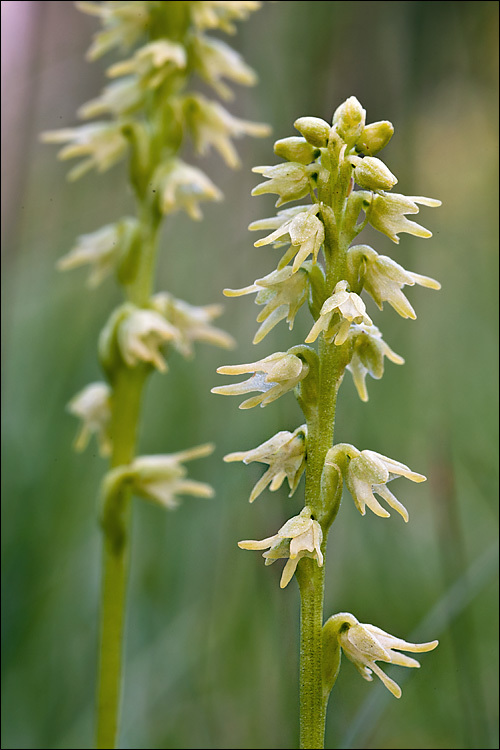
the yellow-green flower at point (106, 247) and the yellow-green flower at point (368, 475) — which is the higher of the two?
the yellow-green flower at point (106, 247)

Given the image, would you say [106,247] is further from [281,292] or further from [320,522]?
[320,522]

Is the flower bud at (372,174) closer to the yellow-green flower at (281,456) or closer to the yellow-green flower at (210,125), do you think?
the yellow-green flower at (281,456)

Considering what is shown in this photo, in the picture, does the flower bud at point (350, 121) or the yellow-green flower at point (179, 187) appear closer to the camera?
the flower bud at point (350, 121)

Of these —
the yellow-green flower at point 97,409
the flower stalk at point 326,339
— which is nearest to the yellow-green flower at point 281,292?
the flower stalk at point 326,339

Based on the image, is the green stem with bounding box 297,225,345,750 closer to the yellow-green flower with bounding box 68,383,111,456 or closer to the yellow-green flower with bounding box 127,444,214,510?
the yellow-green flower with bounding box 127,444,214,510

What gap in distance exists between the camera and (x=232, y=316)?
161 inches

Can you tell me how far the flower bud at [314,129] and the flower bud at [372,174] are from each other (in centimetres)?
5

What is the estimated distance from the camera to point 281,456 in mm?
1309

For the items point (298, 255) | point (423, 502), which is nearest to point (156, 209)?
point (298, 255)

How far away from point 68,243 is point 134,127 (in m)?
1.79

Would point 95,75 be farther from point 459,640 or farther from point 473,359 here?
point 459,640

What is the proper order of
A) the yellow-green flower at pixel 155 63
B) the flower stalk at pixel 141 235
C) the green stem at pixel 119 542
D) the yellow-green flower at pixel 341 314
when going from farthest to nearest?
the yellow-green flower at pixel 155 63 → the flower stalk at pixel 141 235 → the green stem at pixel 119 542 → the yellow-green flower at pixel 341 314

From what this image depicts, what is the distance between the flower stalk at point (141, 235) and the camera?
2.13m

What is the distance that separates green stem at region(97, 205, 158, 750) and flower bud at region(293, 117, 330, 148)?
3.44 ft
